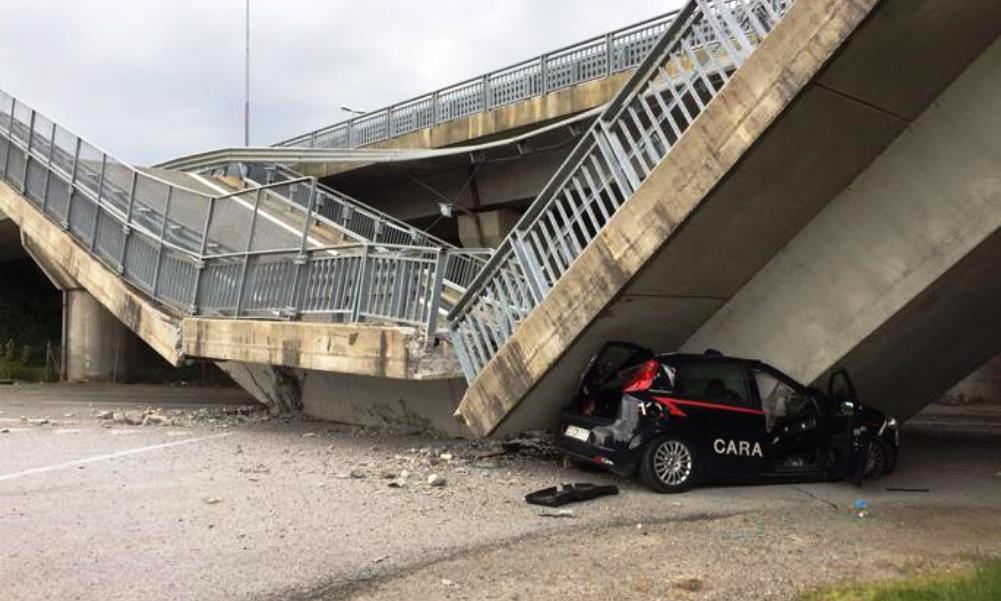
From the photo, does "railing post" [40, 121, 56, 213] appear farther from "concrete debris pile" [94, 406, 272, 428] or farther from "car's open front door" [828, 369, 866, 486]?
"car's open front door" [828, 369, 866, 486]

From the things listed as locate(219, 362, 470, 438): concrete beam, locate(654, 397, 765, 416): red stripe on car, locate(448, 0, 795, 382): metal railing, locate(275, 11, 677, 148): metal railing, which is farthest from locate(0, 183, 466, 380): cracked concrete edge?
locate(275, 11, 677, 148): metal railing

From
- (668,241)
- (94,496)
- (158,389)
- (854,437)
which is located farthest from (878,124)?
(158,389)

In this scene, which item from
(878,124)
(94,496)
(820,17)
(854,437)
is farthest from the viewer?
(854,437)

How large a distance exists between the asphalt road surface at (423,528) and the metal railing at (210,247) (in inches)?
79.8

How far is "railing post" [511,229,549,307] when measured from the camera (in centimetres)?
789

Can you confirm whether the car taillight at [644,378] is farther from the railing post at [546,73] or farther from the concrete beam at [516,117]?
the railing post at [546,73]

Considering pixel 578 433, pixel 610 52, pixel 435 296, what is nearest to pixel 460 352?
pixel 435 296

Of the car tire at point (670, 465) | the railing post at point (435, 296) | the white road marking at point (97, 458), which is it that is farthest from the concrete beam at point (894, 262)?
the white road marking at point (97, 458)

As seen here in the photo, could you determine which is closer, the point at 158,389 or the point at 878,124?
the point at 878,124

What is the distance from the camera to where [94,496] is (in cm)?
702

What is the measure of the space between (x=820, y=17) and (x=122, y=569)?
231 inches

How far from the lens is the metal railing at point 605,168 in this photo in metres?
6.58

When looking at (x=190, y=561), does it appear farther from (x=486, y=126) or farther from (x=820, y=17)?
(x=486, y=126)

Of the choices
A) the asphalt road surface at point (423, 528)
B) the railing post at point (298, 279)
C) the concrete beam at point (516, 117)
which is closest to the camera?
the asphalt road surface at point (423, 528)
